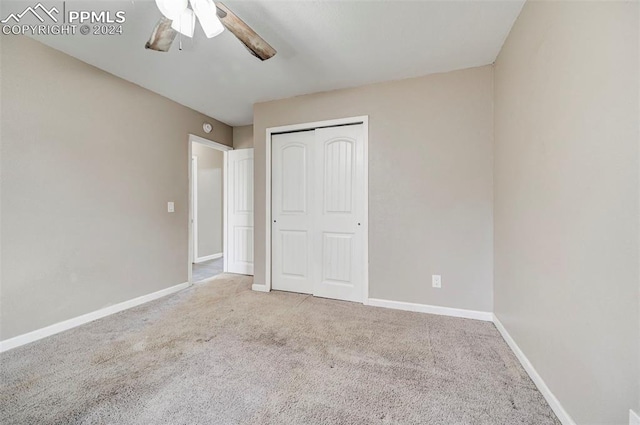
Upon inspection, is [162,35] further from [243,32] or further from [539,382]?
[539,382]

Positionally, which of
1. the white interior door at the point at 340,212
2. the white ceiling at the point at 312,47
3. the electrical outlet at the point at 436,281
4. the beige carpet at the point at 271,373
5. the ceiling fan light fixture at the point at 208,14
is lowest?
the beige carpet at the point at 271,373

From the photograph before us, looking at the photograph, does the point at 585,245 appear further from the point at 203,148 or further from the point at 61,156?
the point at 203,148

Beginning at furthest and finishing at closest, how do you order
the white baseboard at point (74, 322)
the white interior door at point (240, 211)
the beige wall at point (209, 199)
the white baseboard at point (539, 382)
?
1. the beige wall at point (209, 199)
2. the white interior door at point (240, 211)
3. the white baseboard at point (74, 322)
4. the white baseboard at point (539, 382)

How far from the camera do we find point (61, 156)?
2199 mm

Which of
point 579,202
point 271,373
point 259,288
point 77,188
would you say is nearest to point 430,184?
point 579,202

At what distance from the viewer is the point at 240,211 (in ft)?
13.4

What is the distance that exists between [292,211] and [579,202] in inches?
102

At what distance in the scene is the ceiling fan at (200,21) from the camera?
1387mm

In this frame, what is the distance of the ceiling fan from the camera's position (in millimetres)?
1387

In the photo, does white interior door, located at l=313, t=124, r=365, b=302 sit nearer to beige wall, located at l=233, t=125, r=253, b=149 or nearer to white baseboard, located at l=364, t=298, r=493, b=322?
white baseboard, located at l=364, t=298, r=493, b=322

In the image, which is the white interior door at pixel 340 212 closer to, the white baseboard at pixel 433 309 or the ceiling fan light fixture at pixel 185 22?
the white baseboard at pixel 433 309

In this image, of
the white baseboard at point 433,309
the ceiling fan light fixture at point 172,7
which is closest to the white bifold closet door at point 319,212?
the white baseboard at point 433,309

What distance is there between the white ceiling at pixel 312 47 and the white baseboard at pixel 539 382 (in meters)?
2.36

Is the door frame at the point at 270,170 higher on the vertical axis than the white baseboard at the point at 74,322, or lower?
higher
